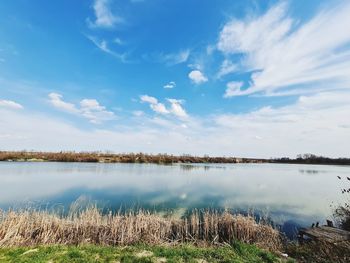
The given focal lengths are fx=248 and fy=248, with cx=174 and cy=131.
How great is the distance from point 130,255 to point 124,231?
306 centimetres

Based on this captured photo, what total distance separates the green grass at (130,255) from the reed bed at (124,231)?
154cm

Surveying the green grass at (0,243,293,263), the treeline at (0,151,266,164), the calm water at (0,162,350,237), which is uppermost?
the treeline at (0,151,266,164)

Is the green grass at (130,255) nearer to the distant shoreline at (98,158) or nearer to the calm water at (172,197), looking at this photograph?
the calm water at (172,197)

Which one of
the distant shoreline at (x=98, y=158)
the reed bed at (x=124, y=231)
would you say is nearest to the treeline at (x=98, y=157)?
the distant shoreline at (x=98, y=158)

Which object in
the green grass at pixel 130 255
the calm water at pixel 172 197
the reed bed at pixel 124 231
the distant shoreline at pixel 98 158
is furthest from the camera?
the distant shoreline at pixel 98 158

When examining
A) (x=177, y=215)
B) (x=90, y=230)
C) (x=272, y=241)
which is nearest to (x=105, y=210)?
(x=177, y=215)

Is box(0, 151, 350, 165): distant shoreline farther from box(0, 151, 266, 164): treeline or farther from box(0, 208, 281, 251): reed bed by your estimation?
box(0, 208, 281, 251): reed bed

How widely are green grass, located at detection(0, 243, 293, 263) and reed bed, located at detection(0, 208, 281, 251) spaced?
154cm

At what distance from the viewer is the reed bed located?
11.1 meters

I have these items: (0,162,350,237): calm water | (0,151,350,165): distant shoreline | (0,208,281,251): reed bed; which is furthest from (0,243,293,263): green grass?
(0,151,350,165): distant shoreline

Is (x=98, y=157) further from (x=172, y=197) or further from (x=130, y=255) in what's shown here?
(x=130, y=255)

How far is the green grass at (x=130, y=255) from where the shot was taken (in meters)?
8.35

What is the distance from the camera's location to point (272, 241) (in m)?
12.3

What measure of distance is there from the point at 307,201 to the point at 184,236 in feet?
60.9
